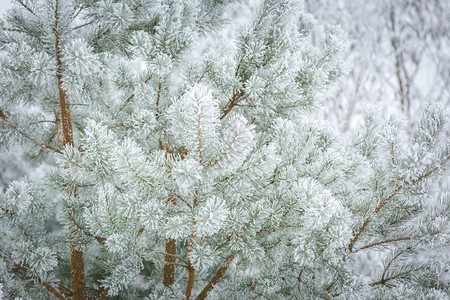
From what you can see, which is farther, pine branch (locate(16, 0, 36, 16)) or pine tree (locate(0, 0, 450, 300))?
pine branch (locate(16, 0, 36, 16))

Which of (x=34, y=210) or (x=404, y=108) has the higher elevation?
(x=404, y=108)

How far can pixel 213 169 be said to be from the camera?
0.74m

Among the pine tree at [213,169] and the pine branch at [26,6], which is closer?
the pine tree at [213,169]

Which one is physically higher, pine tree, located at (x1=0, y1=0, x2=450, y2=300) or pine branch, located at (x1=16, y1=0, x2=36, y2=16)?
pine branch, located at (x1=16, y1=0, x2=36, y2=16)

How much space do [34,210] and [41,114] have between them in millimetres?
536

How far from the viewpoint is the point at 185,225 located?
777 millimetres

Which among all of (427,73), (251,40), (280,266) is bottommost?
(280,266)

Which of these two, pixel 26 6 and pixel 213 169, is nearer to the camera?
pixel 213 169

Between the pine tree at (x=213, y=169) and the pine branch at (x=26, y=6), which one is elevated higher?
the pine branch at (x=26, y=6)

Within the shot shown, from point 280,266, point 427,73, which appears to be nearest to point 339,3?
point 427,73

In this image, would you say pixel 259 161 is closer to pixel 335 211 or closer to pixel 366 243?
pixel 335 211

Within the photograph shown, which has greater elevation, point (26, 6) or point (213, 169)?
point (26, 6)

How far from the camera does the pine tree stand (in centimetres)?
78

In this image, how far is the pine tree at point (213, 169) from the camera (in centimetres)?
78
